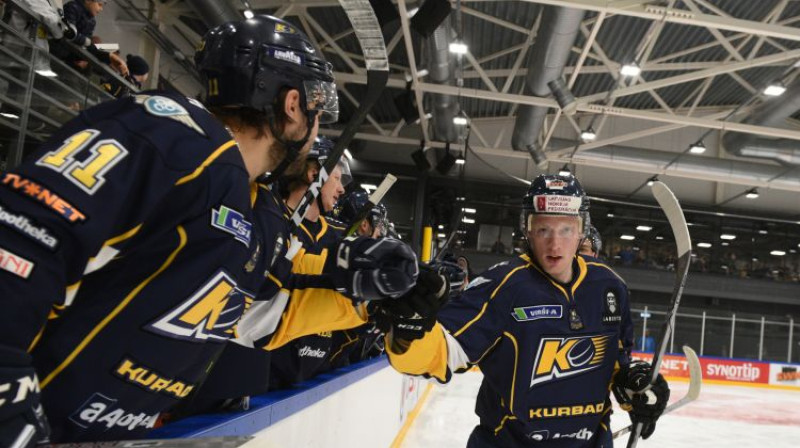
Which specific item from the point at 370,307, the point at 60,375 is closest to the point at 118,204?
the point at 60,375

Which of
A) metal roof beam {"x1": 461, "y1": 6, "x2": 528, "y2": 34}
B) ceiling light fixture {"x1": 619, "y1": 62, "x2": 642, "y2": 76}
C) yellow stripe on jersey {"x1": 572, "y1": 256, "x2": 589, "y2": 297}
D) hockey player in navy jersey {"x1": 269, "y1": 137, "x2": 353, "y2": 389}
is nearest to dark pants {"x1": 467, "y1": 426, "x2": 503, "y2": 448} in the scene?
yellow stripe on jersey {"x1": 572, "y1": 256, "x2": 589, "y2": 297}

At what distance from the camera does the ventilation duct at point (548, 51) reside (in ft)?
24.2

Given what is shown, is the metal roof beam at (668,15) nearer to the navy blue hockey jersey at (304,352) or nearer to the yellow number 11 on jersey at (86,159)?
the navy blue hockey jersey at (304,352)

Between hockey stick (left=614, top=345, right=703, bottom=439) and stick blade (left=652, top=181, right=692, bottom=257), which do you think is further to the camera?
hockey stick (left=614, top=345, right=703, bottom=439)

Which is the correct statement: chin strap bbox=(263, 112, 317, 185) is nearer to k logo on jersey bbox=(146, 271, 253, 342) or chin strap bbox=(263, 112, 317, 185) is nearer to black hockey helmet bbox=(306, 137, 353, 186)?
k logo on jersey bbox=(146, 271, 253, 342)

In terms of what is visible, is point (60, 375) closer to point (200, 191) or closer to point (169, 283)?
point (169, 283)

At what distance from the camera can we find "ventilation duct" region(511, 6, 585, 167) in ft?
24.2

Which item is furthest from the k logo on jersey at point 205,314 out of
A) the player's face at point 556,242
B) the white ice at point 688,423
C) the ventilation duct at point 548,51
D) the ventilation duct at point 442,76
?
the ventilation duct at point 442,76

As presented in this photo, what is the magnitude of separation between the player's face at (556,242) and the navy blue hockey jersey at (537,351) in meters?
0.04

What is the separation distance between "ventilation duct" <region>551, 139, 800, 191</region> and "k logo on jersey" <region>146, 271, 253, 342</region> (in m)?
13.8

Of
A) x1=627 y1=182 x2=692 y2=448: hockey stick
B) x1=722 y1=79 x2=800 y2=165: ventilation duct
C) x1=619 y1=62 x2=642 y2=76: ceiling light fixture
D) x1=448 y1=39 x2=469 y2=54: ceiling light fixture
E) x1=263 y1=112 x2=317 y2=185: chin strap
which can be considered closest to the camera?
x1=263 y1=112 x2=317 y2=185: chin strap

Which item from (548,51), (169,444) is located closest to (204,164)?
(169,444)

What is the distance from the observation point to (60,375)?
0.86 metres

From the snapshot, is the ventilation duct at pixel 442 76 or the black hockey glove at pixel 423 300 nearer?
the black hockey glove at pixel 423 300
